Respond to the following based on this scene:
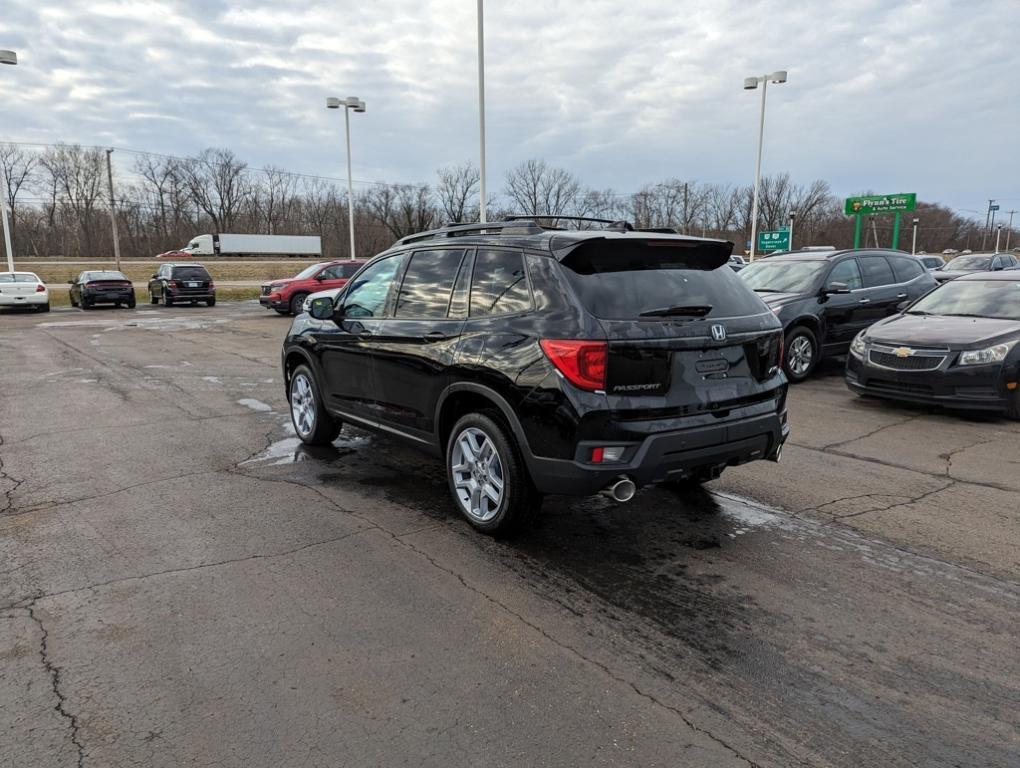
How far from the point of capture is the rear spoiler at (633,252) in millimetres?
4047

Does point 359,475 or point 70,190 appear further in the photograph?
point 70,190

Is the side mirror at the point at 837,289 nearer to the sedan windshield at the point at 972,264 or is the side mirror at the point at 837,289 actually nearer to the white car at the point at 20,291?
the sedan windshield at the point at 972,264

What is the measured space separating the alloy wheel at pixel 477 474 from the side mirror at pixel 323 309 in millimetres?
2099

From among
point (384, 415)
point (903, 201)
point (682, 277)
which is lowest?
point (384, 415)

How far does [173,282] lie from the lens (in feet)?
93.5

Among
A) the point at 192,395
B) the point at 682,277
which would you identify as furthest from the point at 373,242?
the point at 682,277

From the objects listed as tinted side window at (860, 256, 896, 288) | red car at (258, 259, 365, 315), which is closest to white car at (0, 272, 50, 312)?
red car at (258, 259, 365, 315)

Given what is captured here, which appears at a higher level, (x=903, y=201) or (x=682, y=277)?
(x=903, y=201)

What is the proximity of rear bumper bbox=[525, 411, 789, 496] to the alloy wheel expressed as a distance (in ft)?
1.12

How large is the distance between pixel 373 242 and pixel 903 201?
58.4 metres

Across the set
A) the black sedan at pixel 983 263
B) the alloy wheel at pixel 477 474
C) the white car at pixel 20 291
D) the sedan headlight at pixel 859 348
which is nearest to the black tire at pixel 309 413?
the alloy wheel at pixel 477 474

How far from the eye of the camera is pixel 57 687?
9.42ft

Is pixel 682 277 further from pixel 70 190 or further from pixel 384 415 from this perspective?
pixel 70 190

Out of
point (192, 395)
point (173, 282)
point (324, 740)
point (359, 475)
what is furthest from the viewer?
Answer: point (173, 282)
